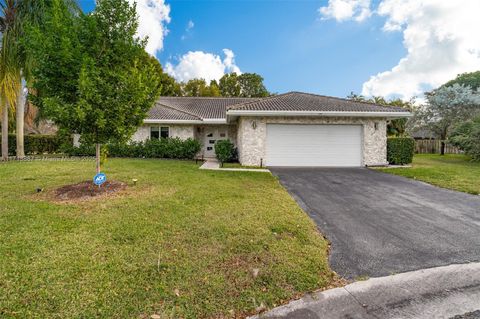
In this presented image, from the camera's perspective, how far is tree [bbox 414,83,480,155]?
19.8m

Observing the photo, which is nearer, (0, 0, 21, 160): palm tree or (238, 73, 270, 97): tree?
(0, 0, 21, 160): palm tree

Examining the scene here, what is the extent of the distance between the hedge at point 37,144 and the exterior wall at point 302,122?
12988mm

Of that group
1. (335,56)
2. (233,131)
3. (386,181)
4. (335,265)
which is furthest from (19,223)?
(335,56)

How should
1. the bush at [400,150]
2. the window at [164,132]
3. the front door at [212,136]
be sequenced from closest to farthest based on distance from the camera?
the bush at [400,150] < the window at [164,132] < the front door at [212,136]

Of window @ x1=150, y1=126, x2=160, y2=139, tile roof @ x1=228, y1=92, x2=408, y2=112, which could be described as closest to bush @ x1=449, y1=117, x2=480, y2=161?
tile roof @ x1=228, y1=92, x2=408, y2=112

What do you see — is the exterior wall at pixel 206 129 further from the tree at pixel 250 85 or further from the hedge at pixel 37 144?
the tree at pixel 250 85

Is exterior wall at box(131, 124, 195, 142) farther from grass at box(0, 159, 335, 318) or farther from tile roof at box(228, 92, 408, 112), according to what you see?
grass at box(0, 159, 335, 318)

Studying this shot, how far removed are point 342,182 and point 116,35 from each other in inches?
331

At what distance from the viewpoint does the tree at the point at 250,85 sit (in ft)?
133

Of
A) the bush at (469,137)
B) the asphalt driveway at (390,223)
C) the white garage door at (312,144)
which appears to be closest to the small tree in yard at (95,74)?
the asphalt driveway at (390,223)

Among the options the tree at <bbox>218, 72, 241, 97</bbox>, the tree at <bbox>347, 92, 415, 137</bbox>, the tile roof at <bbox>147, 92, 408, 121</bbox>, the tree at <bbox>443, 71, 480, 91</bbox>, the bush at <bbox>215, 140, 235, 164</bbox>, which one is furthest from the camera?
the tree at <bbox>218, 72, 241, 97</bbox>

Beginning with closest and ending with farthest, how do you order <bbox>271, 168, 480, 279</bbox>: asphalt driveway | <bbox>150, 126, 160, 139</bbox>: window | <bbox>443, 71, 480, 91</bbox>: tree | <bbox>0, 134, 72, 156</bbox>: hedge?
1. <bbox>271, 168, 480, 279</bbox>: asphalt driveway
2. <bbox>150, 126, 160, 139</bbox>: window
3. <bbox>0, 134, 72, 156</bbox>: hedge
4. <bbox>443, 71, 480, 91</bbox>: tree

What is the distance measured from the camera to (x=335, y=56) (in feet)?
50.1

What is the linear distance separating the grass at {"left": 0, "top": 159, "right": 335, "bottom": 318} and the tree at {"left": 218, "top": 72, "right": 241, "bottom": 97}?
3620 centimetres
